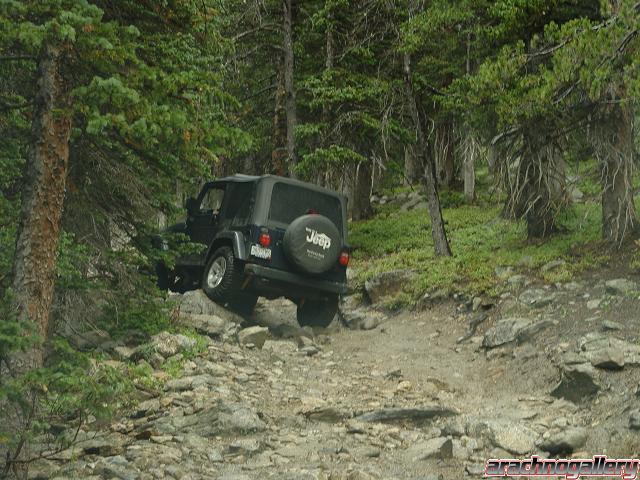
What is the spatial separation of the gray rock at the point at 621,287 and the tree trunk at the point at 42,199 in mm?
8112

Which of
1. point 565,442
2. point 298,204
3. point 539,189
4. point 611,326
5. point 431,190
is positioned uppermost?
point 539,189

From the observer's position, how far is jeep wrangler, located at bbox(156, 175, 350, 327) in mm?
11516

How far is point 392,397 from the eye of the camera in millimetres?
8336

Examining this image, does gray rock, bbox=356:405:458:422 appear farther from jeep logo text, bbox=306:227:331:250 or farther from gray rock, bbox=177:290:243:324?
gray rock, bbox=177:290:243:324

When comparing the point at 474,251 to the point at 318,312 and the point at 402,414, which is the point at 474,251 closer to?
the point at 318,312

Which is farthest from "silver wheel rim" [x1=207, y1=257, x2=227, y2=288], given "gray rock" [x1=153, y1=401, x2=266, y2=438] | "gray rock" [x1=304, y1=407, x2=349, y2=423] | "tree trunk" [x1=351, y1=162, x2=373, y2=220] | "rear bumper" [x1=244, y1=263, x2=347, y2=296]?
"tree trunk" [x1=351, y1=162, x2=373, y2=220]

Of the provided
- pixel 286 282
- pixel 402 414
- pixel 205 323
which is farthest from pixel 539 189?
pixel 402 414

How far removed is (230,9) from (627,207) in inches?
406

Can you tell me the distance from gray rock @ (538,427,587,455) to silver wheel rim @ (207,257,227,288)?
6648 millimetres

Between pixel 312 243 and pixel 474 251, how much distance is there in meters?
5.18

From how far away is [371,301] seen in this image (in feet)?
47.3

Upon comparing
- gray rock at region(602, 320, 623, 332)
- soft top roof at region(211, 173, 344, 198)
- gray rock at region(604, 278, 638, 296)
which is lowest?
gray rock at region(602, 320, 623, 332)

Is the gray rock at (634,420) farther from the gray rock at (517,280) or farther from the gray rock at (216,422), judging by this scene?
the gray rock at (517,280)

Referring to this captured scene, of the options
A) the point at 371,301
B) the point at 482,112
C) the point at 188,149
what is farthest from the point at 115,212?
the point at 482,112
